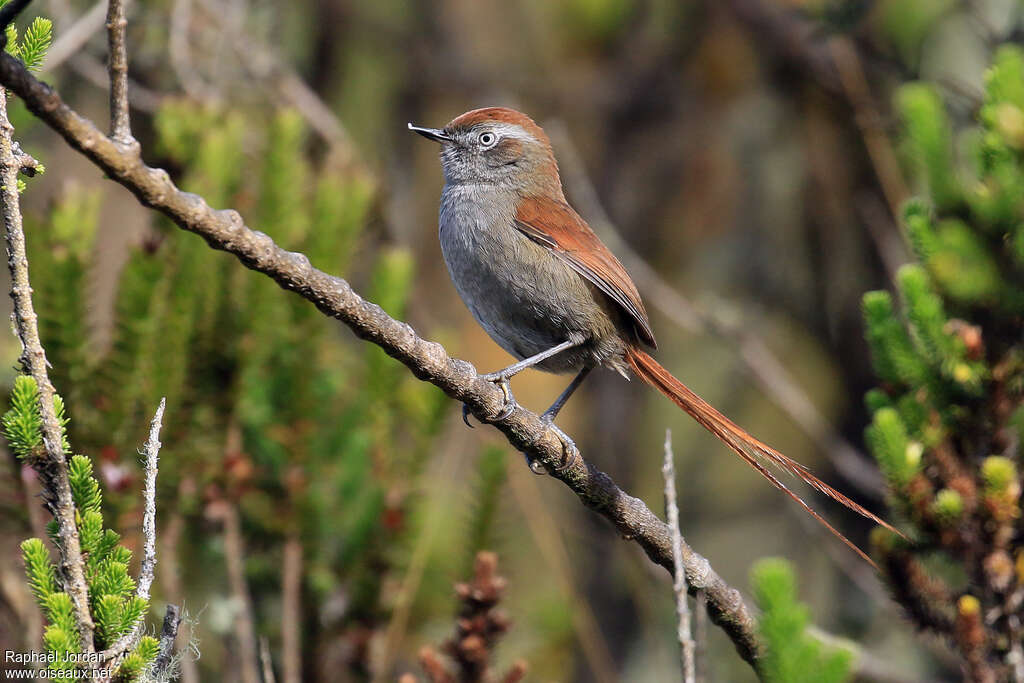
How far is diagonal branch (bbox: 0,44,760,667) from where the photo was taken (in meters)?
1.60

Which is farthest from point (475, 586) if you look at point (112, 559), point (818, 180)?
point (818, 180)

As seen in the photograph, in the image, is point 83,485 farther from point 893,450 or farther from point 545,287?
point 893,450

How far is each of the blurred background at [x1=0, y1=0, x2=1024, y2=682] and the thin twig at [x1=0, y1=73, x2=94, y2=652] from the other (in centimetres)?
143

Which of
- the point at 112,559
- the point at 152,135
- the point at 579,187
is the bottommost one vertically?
the point at 112,559

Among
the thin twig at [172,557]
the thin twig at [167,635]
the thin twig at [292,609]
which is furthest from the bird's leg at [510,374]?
the thin twig at [172,557]

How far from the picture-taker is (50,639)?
1.82 metres

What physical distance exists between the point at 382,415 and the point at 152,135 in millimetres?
1942

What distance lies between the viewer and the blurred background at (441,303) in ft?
12.1

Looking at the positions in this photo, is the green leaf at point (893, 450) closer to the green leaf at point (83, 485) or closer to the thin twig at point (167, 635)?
the thin twig at point (167, 635)

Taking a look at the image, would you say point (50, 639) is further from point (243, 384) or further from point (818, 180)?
point (818, 180)

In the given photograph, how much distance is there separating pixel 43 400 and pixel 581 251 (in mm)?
1974

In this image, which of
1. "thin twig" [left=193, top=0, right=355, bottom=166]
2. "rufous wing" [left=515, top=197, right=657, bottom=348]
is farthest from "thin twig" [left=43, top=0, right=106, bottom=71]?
"rufous wing" [left=515, top=197, right=657, bottom=348]

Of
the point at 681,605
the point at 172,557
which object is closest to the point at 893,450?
the point at 681,605

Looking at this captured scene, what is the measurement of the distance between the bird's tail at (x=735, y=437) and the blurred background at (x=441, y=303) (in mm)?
593
